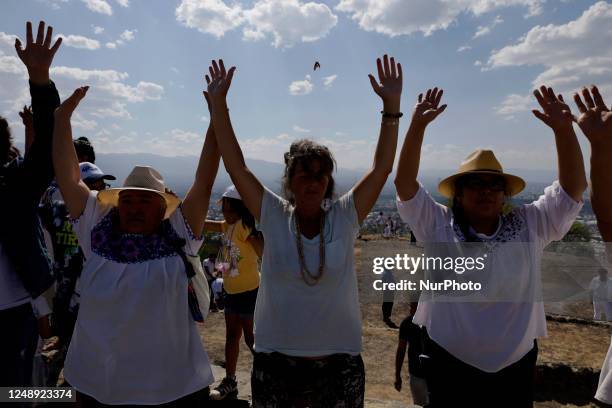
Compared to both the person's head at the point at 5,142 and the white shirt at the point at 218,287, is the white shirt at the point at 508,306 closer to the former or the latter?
the person's head at the point at 5,142

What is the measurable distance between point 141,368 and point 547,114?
2.69 metres

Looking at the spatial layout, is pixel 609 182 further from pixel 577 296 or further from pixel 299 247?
pixel 577 296

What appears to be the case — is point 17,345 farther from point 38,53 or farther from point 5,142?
point 38,53

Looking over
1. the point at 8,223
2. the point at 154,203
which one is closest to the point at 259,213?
the point at 154,203

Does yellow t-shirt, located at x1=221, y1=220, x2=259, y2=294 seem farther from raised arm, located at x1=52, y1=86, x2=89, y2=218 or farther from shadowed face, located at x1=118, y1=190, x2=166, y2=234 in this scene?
raised arm, located at x1=52, y1=86, x2=89, y2=218

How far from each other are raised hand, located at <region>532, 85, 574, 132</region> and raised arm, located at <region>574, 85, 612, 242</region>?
85 mm

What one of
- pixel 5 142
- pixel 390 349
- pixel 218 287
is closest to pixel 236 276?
pixel 218 287

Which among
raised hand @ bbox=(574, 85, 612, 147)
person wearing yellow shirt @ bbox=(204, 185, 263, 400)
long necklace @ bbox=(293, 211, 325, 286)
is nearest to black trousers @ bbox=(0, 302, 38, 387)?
long necklace @ bbox=(293, 211, 325, 286)

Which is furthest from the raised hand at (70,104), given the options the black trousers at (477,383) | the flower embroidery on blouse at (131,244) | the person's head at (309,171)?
the black trousers at (477,383)

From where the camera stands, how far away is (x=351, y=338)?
227 cm

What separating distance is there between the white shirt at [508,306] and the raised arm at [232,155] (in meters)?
0.95

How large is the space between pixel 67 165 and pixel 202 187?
74cm

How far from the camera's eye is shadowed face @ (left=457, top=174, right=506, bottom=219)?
2.55 m

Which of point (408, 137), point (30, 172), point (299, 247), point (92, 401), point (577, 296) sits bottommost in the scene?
point (577, 296)
